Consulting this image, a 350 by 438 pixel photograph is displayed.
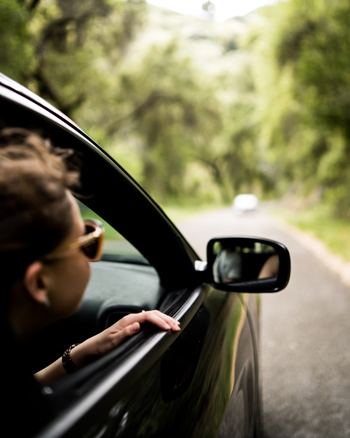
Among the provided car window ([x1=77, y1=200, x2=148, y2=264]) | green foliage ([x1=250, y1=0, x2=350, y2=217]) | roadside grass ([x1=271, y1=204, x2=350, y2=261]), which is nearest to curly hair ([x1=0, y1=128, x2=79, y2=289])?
car window ([x1=77, y1=200, x2=148, y2=264])

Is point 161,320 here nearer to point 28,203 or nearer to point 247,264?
point 28,203

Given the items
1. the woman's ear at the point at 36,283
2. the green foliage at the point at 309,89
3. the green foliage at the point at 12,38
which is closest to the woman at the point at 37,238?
the woman's ear at the point at 36,283

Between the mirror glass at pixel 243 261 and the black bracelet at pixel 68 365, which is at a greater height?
the mirror glass at pixel 243 261

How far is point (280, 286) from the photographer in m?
1.60

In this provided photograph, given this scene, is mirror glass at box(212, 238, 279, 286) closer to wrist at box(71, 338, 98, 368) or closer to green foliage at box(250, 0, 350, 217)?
wrist at box(71, 338, 98, 368)

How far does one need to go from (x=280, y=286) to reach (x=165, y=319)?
0.64 metres

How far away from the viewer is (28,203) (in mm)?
771

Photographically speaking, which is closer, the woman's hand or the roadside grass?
the woman's hand

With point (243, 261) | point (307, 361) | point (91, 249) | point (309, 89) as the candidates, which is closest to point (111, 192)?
point (91, 249)

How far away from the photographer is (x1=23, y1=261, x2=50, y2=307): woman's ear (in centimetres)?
76

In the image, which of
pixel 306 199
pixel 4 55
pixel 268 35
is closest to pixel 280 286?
pixel 4 55

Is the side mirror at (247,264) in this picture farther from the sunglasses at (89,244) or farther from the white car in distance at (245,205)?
the white car in distance at (245,205)

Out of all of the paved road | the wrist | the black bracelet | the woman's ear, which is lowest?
the paved road

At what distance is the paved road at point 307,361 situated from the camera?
2732 mm
